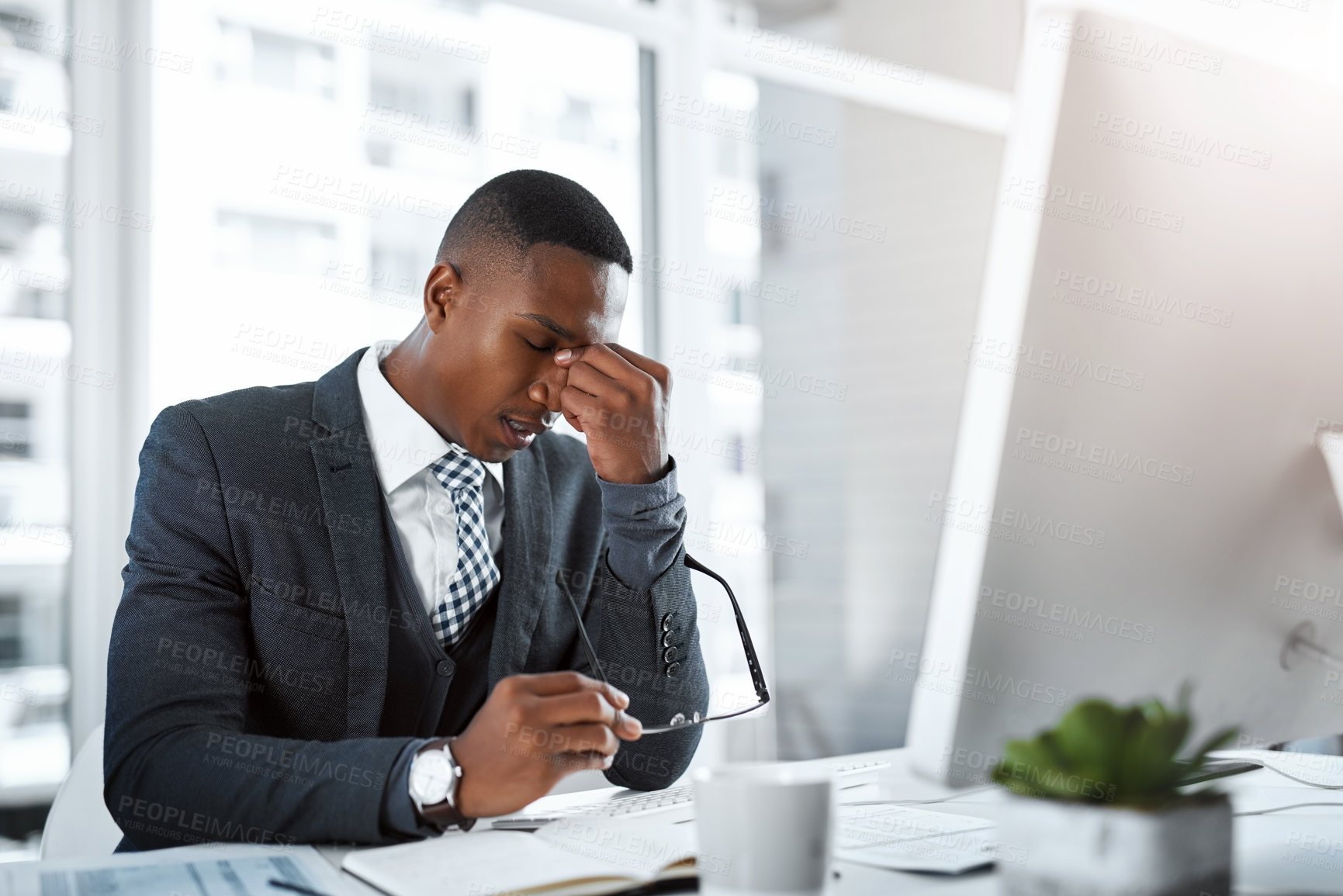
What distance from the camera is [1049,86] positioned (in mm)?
667

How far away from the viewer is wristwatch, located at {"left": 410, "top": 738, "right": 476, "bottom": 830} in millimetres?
887

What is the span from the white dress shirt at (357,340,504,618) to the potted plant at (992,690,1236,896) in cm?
91

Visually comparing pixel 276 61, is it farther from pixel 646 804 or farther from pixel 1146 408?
pixel 1146 408

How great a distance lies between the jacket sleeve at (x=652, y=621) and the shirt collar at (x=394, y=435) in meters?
0.25

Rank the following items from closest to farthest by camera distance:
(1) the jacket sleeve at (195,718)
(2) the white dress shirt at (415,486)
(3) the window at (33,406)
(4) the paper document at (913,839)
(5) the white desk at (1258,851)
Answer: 1. (5) the white desk at (1258,851)
2. (4) the paper document at (913,839)
3. (1) the jacket sleeve at (195,718)
4. (2) the white dress shirt at (415,486)
5. (3) the window at (33,406)

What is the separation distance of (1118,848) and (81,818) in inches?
46.4

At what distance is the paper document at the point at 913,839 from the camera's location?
800 mm

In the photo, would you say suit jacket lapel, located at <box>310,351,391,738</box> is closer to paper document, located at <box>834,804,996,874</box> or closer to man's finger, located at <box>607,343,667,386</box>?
man's finger, located at <box>607,343,667,386</box>

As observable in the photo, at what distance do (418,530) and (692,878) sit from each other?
2.46ft

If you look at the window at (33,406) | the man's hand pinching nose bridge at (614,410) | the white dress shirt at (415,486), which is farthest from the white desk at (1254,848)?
the window at (33,406)

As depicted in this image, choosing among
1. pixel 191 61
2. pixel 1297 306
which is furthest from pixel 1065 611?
pixel 191 61

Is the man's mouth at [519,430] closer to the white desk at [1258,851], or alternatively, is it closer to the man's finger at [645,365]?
the man's finger at [645,365]

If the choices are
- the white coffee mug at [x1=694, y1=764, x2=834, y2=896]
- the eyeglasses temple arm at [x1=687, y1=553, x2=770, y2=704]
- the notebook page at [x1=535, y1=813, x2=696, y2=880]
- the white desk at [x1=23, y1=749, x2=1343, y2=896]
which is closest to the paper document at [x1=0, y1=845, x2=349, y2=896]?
the white desk at [x1=23, y1=749, x2=1343, y2=896]

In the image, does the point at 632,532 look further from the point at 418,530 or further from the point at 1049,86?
the point at 1049,86
